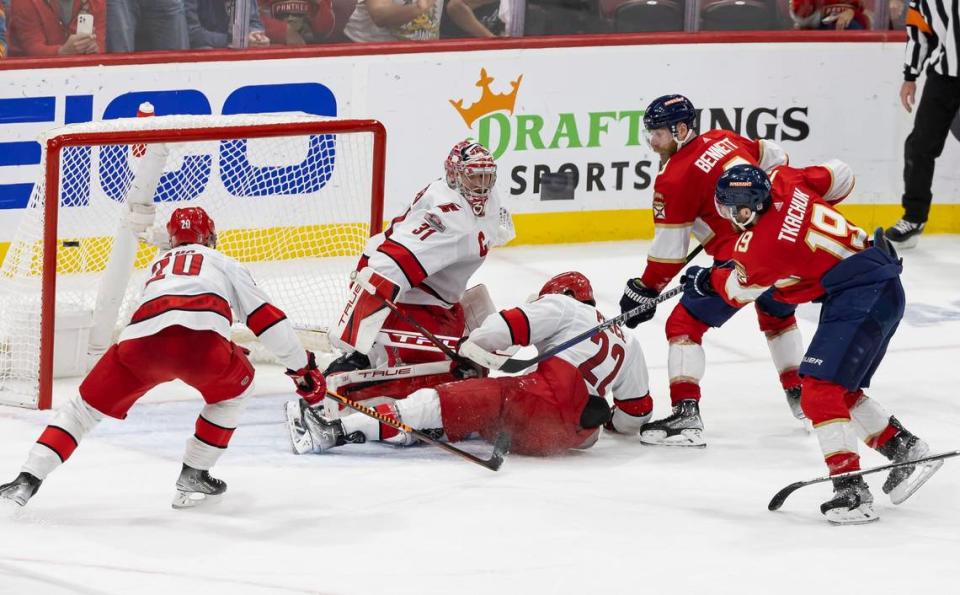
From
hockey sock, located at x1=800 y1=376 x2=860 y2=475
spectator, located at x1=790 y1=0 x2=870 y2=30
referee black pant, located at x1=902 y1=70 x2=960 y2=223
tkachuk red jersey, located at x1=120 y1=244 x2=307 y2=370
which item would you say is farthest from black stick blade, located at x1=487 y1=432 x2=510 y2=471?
spectator, located at x1=790 y1=0 x2=870 y2=30

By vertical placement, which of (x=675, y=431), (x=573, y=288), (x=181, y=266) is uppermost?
(x=181, y=266)

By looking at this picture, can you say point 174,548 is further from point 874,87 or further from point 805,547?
point 874,87

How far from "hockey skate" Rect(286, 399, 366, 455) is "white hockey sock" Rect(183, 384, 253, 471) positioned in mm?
622

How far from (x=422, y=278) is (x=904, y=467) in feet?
5.14

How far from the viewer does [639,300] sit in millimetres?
4969

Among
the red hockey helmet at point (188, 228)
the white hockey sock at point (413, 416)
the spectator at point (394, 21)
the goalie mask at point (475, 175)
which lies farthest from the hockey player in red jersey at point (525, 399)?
the spectator at point (394, 21)

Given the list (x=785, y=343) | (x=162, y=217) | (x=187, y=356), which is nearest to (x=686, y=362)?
(x=785, y=343)

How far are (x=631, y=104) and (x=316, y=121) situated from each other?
244cm

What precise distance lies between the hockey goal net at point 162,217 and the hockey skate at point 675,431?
1.39m

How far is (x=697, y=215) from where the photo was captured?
16.6 feet

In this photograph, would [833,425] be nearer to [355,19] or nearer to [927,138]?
[355,19]

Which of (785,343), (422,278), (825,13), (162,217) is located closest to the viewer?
(422,278)

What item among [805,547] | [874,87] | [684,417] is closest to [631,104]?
[874,87]

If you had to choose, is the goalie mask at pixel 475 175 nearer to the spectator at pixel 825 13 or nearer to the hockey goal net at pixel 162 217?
the hockey goal net at pixel 162 217
